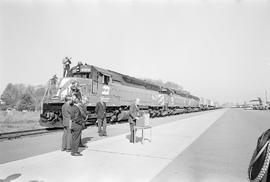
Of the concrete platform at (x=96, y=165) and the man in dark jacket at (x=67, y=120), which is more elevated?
the man in dark jacket at (x=67, y=120)

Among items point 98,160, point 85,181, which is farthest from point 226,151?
point 85,181

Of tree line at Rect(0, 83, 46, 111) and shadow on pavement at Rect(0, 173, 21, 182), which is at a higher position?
tree line at Rect(0, 83, 46, 111)

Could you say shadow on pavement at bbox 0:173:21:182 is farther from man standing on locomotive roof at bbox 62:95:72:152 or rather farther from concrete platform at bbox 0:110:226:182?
man standing on locomotive roof at bbox 62:95:72:152

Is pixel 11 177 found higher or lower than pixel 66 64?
lower

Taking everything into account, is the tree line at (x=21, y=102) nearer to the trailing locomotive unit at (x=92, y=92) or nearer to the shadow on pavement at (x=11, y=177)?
the trailing locomotive unit at (x=92, y=92)

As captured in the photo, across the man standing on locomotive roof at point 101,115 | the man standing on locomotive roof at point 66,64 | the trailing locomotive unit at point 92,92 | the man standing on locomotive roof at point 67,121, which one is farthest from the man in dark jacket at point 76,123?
the man standing on locomotive roof at point 66,64

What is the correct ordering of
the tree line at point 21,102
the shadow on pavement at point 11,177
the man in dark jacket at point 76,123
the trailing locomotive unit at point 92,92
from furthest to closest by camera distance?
1. the tree line at point 21,102
2. the trailing locomotive unit at point 92,92
3. the man in dark jacket at point 76,123
4. the shadow on pavement at point 11,177

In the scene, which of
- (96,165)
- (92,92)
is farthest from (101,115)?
(96,165)

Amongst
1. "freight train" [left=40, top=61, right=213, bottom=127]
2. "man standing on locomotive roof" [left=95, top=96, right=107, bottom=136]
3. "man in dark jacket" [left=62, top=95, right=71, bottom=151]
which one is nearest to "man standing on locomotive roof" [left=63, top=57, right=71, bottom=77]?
"freight train" [left=40, top=61, right=213, bottom=127]

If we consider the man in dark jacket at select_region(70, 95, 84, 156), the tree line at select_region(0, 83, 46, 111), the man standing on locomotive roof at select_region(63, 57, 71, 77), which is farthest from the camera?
the tree line at select_region(0, 83, 46, 111)

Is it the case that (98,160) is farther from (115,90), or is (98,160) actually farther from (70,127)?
(115,90)

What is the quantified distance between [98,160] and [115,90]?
35.0ft

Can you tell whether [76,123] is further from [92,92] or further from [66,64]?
[66,64]

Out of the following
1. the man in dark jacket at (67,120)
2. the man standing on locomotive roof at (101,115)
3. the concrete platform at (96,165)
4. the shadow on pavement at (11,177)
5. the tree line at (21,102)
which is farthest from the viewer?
the tree line at (21,102)
